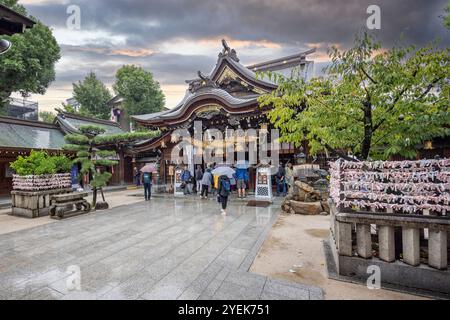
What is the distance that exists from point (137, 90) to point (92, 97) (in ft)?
27.5

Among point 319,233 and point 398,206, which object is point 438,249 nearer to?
point 398,206

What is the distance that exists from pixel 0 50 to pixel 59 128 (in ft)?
67.3

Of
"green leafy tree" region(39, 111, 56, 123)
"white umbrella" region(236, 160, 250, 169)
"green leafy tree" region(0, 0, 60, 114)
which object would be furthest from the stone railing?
"green leafy tree" region(39, 111, 56, 123)

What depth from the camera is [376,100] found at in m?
4.05

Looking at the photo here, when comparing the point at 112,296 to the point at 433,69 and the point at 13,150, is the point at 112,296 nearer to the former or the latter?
the point at 433,69

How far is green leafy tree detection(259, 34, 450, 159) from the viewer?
3607 millimetres

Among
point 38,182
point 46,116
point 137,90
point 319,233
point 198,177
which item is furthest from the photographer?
point 46,116

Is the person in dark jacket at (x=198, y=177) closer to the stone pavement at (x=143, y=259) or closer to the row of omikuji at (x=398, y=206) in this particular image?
the stone pavement at (x=143, y=259)

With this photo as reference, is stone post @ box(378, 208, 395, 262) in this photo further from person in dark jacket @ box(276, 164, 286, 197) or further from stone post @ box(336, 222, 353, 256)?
person in dark jacket @ box(276, 164, 286, 197)

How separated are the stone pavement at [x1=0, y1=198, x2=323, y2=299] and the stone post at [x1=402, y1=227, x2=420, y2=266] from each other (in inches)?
64.5

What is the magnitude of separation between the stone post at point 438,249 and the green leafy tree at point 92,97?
3733 cm

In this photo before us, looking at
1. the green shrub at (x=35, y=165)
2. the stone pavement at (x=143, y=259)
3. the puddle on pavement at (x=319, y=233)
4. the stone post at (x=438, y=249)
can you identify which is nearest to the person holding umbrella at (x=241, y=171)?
the stone pavement at (x=143, y=259)

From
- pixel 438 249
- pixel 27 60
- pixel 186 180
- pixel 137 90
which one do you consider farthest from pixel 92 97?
pixel 438 249
